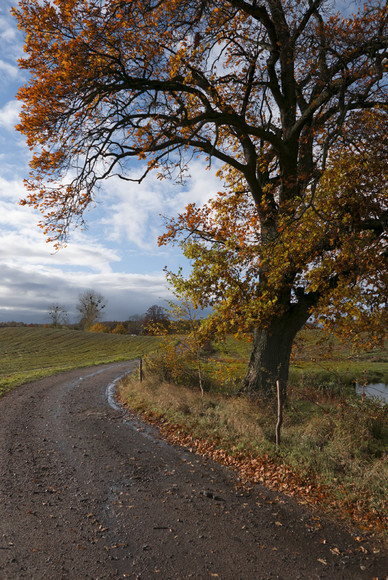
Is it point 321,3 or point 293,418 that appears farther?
point 321,3

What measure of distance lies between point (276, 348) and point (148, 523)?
8.65 metres

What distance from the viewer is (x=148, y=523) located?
5625mm

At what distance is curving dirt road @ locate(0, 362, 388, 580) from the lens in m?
4.61

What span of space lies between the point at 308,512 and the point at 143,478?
3217mm

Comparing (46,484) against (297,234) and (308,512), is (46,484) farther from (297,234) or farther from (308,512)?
(297,234)

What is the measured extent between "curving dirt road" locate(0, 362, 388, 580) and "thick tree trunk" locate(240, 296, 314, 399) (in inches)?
191

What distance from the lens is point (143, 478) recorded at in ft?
24.3

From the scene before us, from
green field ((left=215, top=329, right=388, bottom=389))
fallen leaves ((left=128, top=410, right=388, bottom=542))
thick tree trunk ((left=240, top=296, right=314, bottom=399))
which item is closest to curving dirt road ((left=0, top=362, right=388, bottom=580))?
fallen leaves ((left=128, top=410, right=388, bottom=542))

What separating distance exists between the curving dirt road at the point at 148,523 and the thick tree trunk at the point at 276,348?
485cm

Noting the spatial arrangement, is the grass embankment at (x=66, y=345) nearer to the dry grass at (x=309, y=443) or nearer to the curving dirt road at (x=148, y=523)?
the dry grass at (x=309, y=443)

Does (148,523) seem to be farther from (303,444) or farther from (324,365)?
(324,365)

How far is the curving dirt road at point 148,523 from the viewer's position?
15.1ft

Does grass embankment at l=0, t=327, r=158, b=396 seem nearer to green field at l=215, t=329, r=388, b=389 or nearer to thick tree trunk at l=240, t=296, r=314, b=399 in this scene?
green field at l=215, t=329, r=388, b=389

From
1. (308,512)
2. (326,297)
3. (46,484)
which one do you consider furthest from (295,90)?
(46,484)
